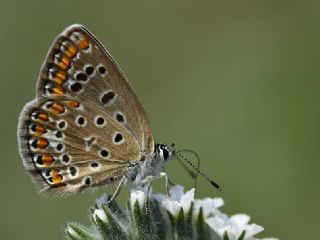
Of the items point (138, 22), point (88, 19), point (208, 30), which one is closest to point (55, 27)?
point (88, 19)

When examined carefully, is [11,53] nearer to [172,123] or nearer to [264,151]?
[172,123]

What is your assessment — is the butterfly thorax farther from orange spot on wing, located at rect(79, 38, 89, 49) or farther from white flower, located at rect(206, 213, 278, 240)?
orange spot on wing, located at rect(79, 38, 89, 49)

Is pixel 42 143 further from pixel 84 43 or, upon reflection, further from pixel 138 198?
pixel 138 198

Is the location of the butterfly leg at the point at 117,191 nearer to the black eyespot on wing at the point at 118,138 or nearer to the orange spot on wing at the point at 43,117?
the black eyespot on wing at the point at 118,138

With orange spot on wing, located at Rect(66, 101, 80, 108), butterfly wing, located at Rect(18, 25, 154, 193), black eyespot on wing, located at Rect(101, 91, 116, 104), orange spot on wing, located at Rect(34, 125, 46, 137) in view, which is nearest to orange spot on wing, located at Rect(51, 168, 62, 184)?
butterfly wing, located at Rect(18, 25, 154, 193)

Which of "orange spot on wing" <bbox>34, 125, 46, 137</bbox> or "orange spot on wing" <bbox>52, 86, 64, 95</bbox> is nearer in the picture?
"orange spot on wing" <bbox>52, 86, 64, 95</bbox>

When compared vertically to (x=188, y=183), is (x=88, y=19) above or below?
above
